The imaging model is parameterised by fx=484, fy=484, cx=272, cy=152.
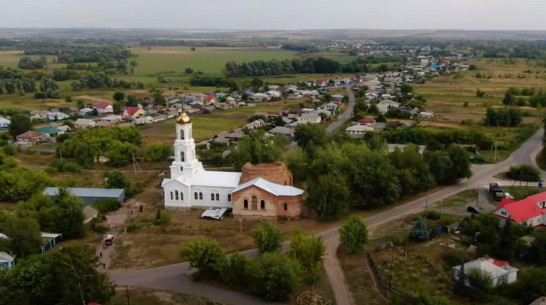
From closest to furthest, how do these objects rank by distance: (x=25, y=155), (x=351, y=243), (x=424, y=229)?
(x=351, y=243) → (x=424, y=229) → (x=25, y=155)

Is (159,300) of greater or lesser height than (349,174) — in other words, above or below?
below

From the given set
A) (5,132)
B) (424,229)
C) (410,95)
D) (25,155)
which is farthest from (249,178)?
(410,95)

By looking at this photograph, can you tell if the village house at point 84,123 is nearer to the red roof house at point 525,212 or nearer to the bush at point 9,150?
the bush at point 9,150

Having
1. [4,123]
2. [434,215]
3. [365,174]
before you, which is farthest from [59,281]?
[4,123]

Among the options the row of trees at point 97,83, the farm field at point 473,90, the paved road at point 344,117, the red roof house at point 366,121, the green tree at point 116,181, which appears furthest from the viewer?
the row of trees at point 97,83

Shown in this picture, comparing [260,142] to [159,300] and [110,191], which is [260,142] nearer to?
[110,191]

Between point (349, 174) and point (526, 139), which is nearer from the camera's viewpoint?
point (349, 174)

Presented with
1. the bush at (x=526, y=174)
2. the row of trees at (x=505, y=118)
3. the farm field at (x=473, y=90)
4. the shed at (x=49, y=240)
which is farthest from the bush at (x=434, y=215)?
the row of trees at (x=505, y=118)
